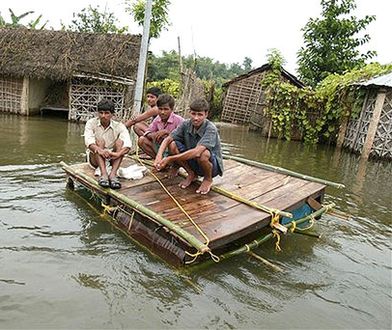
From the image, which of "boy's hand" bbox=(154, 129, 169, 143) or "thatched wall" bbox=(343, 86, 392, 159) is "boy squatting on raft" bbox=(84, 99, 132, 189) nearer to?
"boy's hand" bbox=(154, 129, 169, 143)

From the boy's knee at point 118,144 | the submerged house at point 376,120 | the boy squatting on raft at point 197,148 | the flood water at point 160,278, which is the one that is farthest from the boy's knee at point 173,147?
the submerged house at point 376,120

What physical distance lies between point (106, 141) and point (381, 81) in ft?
28.0

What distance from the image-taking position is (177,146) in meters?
4.73

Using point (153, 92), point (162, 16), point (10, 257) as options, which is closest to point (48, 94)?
point (162, 16)

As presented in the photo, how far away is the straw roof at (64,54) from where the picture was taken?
1320 cm

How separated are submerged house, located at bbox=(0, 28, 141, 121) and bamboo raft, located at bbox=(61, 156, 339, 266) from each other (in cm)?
863

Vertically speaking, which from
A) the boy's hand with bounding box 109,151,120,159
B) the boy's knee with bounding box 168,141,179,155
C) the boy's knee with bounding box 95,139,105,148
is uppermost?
the boy's knee with bounding box 168,141,179,155

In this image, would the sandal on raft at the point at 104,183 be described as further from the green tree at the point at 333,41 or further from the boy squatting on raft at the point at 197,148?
the green tree at the point at 333,41

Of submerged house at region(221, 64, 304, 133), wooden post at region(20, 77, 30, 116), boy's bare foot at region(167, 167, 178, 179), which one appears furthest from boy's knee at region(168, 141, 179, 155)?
submerged house at region(221, 64, 304, 133)

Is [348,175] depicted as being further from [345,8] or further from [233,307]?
[345,8]

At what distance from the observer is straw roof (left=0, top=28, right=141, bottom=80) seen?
43.3 feet

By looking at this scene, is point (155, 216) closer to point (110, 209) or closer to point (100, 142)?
point (110, 209)

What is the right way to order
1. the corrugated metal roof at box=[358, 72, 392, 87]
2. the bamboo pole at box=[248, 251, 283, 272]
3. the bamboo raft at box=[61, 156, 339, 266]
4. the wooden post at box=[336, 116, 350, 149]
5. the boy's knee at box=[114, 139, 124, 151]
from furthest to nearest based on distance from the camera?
the wooden post at box=[336, 116, 350, 149], the corrugated metal roof at box=[358, 72, 392, 87], the boy's knee at box=[114, 139, 124, 151], the bamboo pole at box=[248, 251, 283, 272], the bamboo raft at box=[61, 156, 339, 266]

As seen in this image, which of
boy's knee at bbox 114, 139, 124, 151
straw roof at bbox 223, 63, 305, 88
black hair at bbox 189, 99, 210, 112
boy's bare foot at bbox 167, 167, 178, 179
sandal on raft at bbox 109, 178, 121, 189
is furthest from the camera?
straw roof at bbox 223, 63, 305, 88
